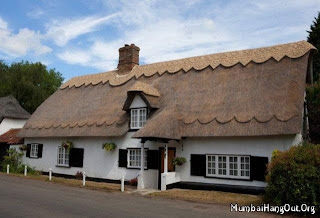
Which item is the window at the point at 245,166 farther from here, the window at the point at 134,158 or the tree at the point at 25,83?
the tree at the point at 25,83

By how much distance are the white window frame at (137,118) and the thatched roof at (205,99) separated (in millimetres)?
383

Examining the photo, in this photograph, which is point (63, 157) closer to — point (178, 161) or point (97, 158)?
point (97, 158)

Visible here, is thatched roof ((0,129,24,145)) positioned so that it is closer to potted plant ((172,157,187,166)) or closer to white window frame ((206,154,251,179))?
potted plant ((172,157,187,166))

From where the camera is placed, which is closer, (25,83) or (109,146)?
(109,146)

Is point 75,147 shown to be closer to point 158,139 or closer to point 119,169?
point 119,169

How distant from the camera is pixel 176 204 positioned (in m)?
11.6

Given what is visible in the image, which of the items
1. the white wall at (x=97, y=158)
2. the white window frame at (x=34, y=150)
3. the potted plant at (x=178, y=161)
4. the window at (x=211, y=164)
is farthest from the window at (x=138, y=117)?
the white window frame at (x=34, y=150)

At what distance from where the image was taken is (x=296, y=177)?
9953 mm

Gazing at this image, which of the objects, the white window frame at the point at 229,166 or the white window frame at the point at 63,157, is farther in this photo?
the white window frame at the point at 63,157

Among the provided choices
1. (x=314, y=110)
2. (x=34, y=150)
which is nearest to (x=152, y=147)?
(x=314, y=110)

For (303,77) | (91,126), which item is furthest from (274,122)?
(91,126)

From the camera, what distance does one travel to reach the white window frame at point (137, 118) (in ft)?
56.7

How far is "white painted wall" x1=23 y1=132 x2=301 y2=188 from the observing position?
13688 mm

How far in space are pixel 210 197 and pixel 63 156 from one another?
11.7m
